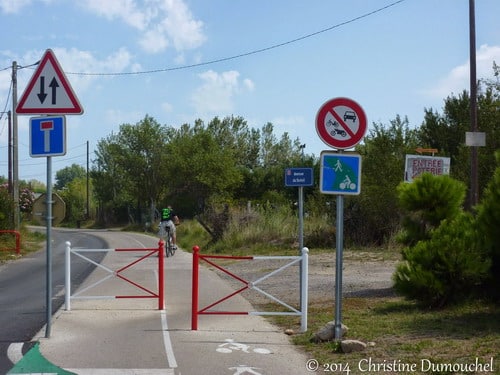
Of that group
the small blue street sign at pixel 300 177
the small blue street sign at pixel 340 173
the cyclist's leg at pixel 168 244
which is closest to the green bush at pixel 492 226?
the small blue street sign at pixel 340 173

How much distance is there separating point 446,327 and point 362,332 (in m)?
1.09

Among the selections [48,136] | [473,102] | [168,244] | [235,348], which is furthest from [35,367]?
[168,244]

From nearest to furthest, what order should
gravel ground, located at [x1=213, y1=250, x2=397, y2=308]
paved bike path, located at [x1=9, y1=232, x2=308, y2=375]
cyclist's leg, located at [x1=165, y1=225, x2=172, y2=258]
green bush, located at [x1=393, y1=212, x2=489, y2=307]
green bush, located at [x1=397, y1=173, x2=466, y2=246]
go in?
paved bike path, located at [x1=9, y1=232, x2=308, y2=375] → green bush, located at [x1=393, y1=212, x2=489, y2=307] → green bush, located at [x1=397, y1=173, x2=466, y2=246] → gravel ground, located at [x1=213, y1=250, x2=397, y2=308] → cyclist's leg, located at [x1=165, y1=225, x2=172, y2=258]

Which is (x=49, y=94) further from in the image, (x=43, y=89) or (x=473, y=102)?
(x=473, y=102)

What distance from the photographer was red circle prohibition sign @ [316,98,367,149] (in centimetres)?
839

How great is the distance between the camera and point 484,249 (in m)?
9.70

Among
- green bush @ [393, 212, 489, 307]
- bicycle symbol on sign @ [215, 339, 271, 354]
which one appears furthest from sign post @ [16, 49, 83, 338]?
green bush @ [393, 212, 489, 307]

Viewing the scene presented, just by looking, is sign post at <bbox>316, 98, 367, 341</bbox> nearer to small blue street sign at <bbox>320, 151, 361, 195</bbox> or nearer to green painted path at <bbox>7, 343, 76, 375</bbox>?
small blue street sign at <bbox>320, 151, 361, 195</bbox>

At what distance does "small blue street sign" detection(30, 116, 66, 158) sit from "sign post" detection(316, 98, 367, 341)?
3275mm

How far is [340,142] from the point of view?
843 cm

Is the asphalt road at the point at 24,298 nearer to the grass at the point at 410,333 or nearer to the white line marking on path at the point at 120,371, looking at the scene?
the white line marking on path at the point at 120,371

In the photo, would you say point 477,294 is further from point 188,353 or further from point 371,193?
point 371,193

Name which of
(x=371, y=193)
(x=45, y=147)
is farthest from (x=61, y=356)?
(x=371, y=193)

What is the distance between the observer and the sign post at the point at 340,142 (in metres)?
8.38
